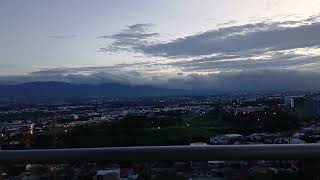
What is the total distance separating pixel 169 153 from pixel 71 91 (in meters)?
28.4

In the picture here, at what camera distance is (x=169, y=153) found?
Result: 2.64 meters

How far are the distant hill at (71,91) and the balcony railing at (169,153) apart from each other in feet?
57.1

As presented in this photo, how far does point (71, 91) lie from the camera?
99.8 feet

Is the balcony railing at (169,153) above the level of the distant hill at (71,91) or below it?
below

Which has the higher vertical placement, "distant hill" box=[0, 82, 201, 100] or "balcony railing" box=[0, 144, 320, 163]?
"distant hill" box=[0, 82, 201, 100]

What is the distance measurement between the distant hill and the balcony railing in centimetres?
1741

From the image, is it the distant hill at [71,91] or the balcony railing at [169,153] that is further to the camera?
the distant hill at [71,91]

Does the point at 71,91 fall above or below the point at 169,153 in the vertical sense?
above

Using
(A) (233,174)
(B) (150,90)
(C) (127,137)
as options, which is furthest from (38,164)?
(B) (150,90)

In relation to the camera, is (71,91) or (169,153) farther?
(71,91)

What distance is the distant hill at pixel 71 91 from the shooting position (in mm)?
22902

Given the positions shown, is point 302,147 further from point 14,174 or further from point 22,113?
point 22,113

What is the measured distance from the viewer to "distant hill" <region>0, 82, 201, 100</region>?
22902mm

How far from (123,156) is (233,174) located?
2.17 feet
